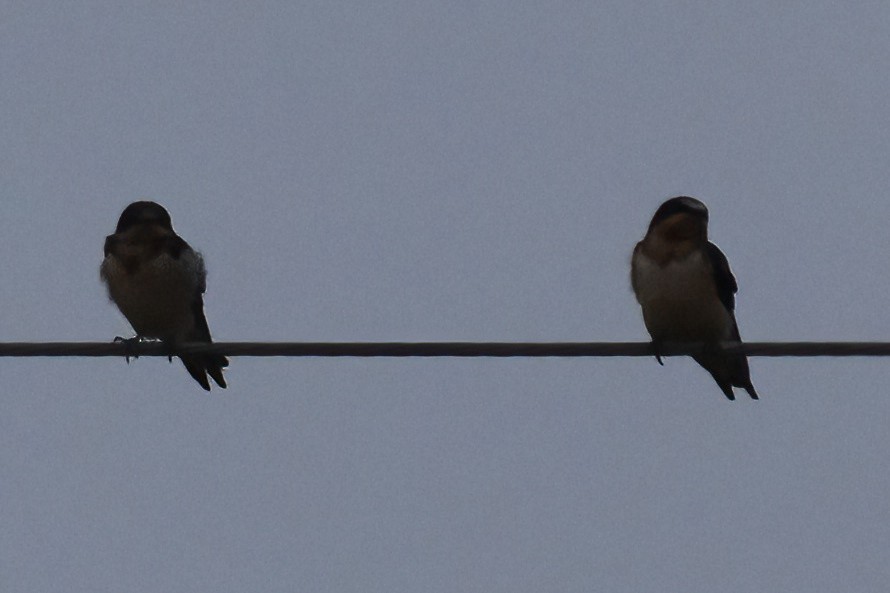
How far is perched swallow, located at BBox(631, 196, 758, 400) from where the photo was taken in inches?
362

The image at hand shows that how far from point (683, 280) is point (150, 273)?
2.99 meters

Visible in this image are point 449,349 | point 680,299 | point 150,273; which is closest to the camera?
point 449,349

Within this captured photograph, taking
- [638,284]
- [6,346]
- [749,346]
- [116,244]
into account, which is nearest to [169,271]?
[116,244]

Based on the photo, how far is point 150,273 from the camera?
9.80 m

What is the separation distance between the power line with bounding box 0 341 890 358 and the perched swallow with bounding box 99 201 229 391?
10.1 feet

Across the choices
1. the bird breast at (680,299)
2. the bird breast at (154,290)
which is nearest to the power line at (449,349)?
the bird breast at (680,299)

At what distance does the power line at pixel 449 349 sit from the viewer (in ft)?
20.8

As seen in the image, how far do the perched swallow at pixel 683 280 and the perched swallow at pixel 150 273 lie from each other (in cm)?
249

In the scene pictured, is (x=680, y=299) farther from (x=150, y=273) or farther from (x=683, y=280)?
(x=150, y=273)

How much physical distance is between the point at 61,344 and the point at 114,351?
20cm

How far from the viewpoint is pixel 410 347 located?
6461mm

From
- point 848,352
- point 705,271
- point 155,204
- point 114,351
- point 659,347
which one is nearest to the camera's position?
point 848,352

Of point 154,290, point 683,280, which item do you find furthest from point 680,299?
point 154,290

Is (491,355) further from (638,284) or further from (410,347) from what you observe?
(638,284)
